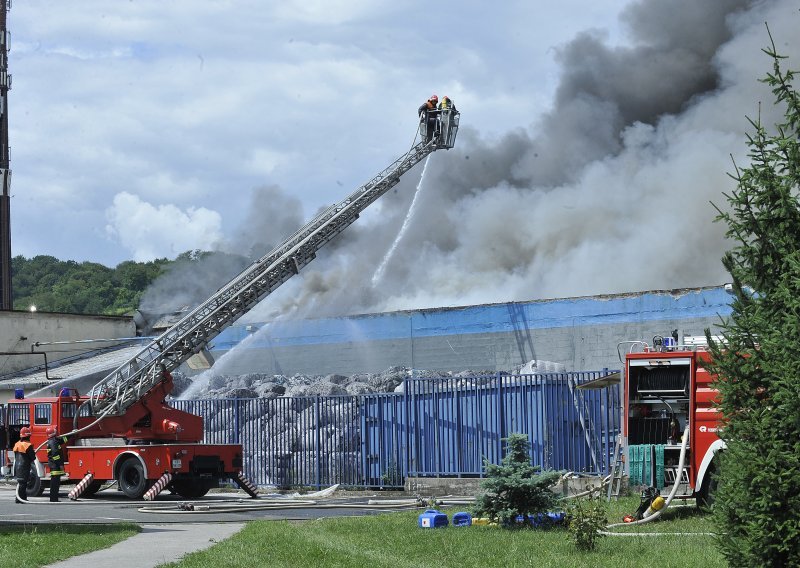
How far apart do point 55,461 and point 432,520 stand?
1005 cm

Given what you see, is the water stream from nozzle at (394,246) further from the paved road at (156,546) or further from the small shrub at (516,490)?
the small shrub at (516,490)

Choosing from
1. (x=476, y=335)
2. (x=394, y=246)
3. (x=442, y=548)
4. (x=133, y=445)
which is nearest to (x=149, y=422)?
(x=133, y=445)

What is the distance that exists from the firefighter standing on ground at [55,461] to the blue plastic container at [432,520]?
9539 millimetres

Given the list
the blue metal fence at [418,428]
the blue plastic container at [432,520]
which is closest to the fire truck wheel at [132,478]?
the blue metal fence at [418,428]

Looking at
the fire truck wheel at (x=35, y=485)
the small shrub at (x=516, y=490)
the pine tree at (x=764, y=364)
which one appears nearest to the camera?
the pine tree at (x=764, y=364)

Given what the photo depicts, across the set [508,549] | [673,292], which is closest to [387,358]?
[673,292]

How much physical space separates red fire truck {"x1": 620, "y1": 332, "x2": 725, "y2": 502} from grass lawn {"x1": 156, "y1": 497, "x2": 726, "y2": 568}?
68 centimetres

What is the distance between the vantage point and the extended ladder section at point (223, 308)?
23.8 m

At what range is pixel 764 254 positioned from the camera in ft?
24.9

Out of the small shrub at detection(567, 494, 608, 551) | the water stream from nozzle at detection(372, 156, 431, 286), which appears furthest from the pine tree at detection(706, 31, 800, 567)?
the water stream from nozzle at detection(372, 156, 431, 286)

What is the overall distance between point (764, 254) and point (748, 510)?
1756 mm

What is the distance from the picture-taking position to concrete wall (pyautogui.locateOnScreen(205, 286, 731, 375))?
32688mm

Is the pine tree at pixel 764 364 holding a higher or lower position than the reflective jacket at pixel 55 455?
higher

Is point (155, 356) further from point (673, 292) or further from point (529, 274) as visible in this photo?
point (529, 274)
